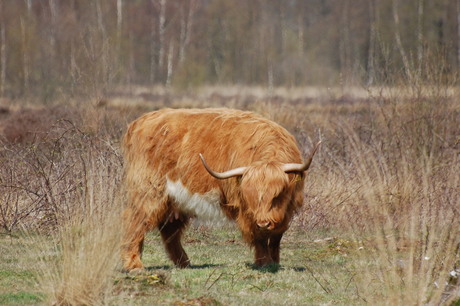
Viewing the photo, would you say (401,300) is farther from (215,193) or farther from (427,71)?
(427,71)

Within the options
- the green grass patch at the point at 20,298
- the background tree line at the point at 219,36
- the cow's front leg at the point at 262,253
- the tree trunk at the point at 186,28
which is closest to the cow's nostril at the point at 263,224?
the cow's front leg at the point at 262,253

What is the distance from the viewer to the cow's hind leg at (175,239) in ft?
28.3

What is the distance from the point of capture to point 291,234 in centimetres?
1091

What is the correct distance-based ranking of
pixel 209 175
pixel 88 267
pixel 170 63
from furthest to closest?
pixel 170 63 < pixel 209 175 < pixel 88 267

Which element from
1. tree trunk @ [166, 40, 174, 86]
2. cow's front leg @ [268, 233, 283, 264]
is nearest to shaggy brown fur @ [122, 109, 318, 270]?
cow's front leg @ [268, 233, 283, 264]

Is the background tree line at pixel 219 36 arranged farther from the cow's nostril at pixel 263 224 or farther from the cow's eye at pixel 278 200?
the cow's nostril at pixel 263 224

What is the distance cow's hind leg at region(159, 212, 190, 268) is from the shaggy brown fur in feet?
0.03

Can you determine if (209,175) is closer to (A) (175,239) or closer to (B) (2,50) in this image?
(A) (175,239)

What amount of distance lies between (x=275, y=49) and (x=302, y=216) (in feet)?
129

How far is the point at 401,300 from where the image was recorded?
557cm

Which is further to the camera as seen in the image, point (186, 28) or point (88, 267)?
point (186, 28)

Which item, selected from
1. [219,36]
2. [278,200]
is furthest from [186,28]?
[278,200]

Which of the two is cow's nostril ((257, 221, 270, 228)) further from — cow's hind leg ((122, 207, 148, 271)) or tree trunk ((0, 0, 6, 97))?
tree trunk ((0, 0, 6, 97))

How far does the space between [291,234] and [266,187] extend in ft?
11.7
